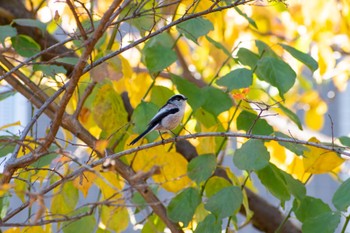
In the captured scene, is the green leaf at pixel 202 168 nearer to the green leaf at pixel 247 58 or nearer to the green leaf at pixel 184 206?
the green leaf at pixel 184 206

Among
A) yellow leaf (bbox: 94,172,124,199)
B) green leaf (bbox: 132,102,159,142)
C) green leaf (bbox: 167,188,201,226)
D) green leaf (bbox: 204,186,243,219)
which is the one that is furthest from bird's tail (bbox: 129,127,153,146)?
green leaf (bbox: 204,186,243,219)

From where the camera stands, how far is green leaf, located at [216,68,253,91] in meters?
2.65

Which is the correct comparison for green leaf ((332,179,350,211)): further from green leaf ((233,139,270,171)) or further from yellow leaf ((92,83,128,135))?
yellow leaf ((92,83,128,135))

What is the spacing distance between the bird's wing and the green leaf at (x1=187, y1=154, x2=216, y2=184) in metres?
0.23

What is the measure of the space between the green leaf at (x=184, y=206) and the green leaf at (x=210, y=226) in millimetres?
82

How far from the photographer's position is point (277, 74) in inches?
107

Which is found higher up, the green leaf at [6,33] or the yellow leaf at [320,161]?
the green leaf at [6,33]

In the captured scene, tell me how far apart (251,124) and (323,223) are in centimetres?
49

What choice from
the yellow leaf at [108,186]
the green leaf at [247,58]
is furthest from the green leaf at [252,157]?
the yellow leaf at [108,186]

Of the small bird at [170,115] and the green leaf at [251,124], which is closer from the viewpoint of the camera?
the green leaf at [251,124]

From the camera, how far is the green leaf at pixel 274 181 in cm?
277

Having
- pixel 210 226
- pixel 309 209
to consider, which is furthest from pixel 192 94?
pixel 309 209

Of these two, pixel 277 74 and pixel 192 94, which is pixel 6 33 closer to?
pixel 192 94

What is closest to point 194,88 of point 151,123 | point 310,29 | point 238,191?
point 151,123
